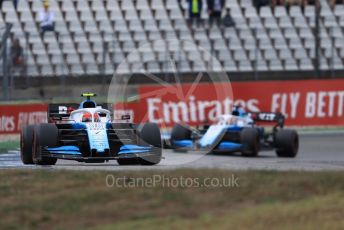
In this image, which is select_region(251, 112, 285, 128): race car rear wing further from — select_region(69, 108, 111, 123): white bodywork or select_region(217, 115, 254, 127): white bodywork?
select_region(69, 108, 111, 123): white bodywork

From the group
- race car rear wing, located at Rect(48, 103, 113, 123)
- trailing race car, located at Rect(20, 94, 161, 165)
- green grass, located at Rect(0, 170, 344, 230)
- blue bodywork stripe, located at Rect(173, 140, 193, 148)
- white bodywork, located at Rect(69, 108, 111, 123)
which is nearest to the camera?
green grass, located at Rect(0, 170, 344, 230)

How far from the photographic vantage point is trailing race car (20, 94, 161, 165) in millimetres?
15547

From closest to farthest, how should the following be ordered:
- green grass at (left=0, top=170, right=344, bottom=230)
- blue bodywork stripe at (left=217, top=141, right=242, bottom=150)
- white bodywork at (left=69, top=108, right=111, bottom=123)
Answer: green grass at (left=0, top=170, right=344, bottom=230) → white bodywork at (left=69, top=108, right=111, bottom=123) → blue bodywork stripe at (left=217, top=141, right=242, bottom=150)

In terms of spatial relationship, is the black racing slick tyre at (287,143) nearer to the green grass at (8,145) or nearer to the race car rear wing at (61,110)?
the race car rear wing at (61,110)

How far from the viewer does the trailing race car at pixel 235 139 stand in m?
20.5

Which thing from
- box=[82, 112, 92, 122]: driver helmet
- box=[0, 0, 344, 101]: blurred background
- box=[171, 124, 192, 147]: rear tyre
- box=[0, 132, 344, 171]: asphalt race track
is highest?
box=[0, 0, 344, 101]: blurred background

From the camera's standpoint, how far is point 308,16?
31406 mm

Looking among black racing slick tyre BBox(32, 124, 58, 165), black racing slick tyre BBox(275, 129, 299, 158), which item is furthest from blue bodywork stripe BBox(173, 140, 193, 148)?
black racing slick tyre BBox(32, 124, 58, 165)

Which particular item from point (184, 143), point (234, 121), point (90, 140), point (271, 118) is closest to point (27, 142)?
point (90, 140)

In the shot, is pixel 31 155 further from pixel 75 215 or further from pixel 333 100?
pixel 333 100

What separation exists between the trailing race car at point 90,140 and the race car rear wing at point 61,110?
0.78ft

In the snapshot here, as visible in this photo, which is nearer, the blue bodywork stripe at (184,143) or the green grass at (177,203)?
the green grass at (177,203)

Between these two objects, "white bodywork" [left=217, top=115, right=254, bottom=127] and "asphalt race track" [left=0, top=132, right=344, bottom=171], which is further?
"white bodywork" [left=217, top=115, right=254, bottom=127]

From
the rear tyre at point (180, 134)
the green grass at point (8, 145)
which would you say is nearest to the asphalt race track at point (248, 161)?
Result: the rear tyre at point (180, 134)
